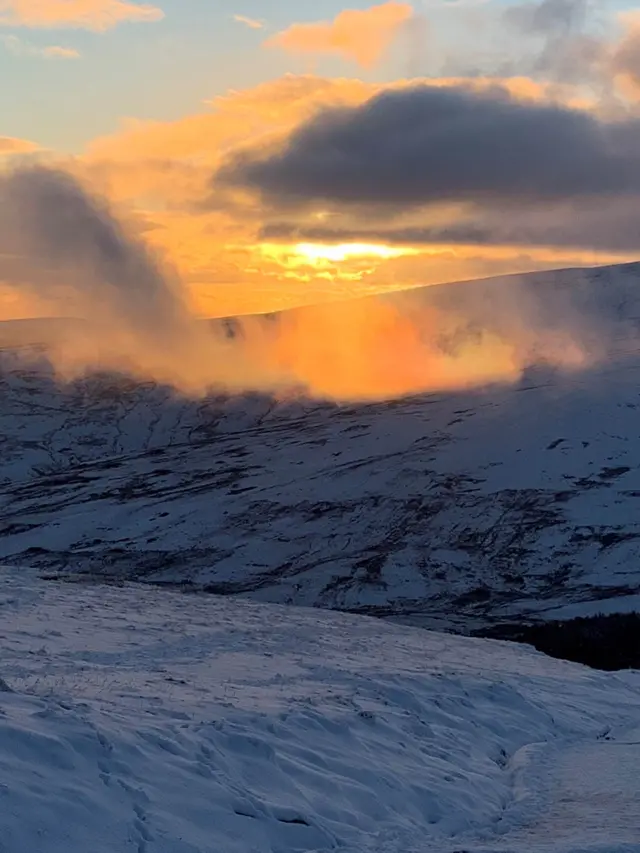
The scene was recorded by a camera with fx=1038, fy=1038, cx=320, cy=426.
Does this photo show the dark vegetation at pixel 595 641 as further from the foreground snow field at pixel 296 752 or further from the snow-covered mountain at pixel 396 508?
the snow-covered mountain at pixel 396 508

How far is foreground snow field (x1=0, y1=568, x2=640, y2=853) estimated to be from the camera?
9531 millimetres

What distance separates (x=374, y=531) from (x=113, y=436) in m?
83.1

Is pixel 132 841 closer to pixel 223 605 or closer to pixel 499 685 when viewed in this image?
pixel 499 685

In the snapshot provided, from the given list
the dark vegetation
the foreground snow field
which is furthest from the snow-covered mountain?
the foreground snow field

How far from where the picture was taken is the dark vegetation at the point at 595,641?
114 ft

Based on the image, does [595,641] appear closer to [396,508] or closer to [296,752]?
[296,752]

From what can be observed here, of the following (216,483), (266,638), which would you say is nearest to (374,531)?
(216,483)

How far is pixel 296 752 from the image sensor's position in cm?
1245

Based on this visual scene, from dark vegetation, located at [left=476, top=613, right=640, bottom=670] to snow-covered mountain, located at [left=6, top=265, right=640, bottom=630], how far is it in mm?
14341

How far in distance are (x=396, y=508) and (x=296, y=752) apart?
66.7 m

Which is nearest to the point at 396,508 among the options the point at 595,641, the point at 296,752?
the point at 595,641

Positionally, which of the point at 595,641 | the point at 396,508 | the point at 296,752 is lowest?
the point at 396,508

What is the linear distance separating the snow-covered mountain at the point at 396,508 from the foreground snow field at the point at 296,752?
35.7 metres

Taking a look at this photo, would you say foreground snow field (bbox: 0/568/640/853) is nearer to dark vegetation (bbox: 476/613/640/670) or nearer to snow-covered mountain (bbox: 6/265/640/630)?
dark vegetation (bbox: 476/613/640/670)
